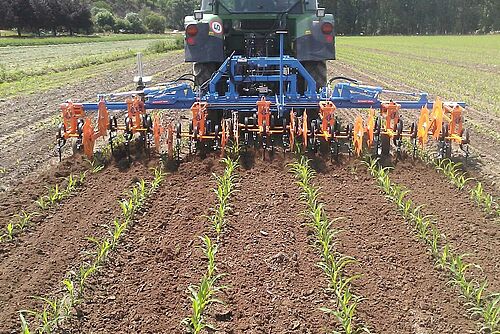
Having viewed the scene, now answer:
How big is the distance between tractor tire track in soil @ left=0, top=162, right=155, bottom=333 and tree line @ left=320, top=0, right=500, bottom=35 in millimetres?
63102

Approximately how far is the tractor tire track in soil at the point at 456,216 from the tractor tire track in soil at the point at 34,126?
3972mm

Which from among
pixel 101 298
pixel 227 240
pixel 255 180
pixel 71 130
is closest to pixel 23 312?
pixel 101 298

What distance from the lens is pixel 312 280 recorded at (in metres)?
3.59

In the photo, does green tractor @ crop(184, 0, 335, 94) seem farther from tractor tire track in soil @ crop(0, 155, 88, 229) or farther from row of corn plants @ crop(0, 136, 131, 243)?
tractor tire track in soil @ crop(0, 155, 88, 229)

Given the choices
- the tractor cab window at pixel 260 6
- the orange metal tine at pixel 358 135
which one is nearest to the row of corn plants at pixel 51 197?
the tractor cab window at pixel 260 6

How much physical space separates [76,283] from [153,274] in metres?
0.49

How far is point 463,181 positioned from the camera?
5.26 metres

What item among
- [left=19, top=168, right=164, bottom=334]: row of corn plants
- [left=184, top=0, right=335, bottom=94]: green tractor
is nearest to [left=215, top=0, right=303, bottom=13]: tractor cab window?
[left=184, top=0, right=335, bottom=94]: green tractor

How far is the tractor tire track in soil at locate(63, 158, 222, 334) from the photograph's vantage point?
125 inches

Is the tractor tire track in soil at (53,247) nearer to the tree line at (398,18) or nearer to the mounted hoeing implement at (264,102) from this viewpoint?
the mounted hoeing implement at (264,102)

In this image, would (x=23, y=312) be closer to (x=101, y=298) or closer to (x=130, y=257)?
(x=101, y=298)

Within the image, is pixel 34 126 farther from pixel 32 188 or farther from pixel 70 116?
pixel 32 188

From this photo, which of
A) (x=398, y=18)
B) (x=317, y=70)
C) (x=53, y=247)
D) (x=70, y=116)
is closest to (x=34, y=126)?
(x=70, y=116)

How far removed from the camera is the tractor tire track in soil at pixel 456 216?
388 centimetres
